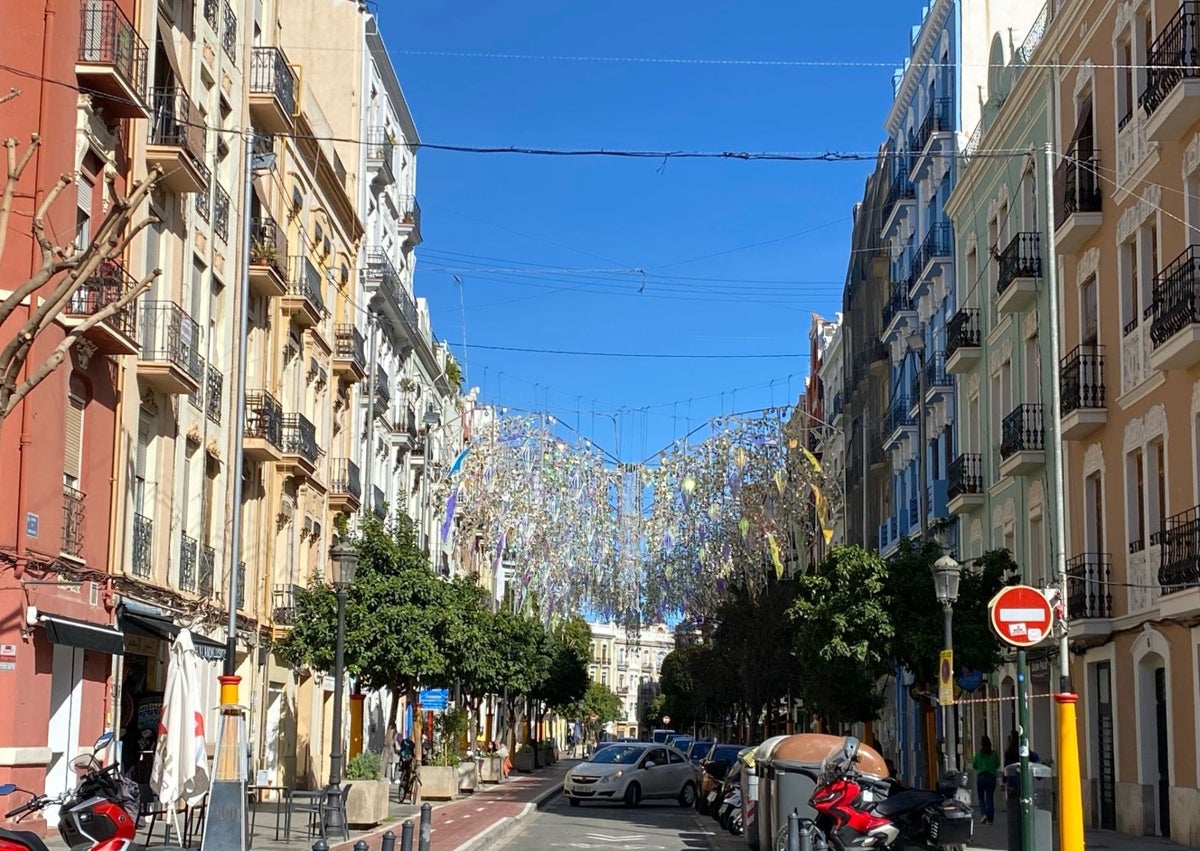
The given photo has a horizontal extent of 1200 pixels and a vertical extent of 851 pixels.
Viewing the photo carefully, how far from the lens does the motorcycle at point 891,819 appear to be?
52.7 feet

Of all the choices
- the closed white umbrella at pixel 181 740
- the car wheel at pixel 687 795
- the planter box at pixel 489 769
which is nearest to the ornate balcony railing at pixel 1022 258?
the car wheel at pixel 687 795

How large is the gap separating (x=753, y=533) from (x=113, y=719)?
31.8m

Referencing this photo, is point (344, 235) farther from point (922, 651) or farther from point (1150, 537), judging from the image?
point (1150, 537)

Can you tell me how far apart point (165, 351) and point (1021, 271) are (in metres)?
17.2

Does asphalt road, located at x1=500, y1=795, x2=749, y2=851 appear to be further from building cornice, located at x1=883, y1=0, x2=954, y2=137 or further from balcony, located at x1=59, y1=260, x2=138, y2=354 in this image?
building cornice, located at x1=883, y1=0, x2=954, y2=137

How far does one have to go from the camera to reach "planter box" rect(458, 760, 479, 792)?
41688 mm

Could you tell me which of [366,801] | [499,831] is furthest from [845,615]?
[366,801]

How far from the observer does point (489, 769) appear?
5028 centimetres

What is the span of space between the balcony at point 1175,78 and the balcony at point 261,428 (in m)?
20.3

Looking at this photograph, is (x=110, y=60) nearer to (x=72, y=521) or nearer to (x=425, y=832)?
(x=72, y=521)

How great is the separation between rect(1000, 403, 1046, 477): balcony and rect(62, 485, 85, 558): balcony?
61.2 ft

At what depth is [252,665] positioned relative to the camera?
122 feet

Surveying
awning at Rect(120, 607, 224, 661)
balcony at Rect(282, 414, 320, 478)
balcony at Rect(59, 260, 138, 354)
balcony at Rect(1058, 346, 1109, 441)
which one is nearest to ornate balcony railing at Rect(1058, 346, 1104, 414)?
balcony at Rect(1058, 346, 1109, 441)

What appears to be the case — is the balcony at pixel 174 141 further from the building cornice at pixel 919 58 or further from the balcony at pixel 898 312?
the balcony at pixel 898 312
